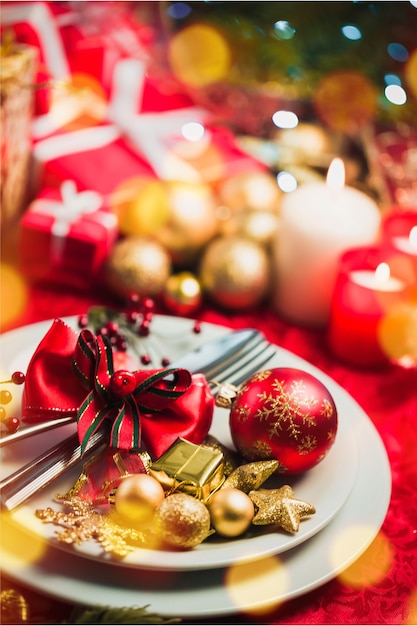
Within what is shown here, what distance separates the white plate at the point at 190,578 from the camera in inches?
22.8

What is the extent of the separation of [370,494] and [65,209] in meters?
0.72

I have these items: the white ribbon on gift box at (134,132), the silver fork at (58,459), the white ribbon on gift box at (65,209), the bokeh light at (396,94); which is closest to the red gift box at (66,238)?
the white ribbon on gift box at (65,209)

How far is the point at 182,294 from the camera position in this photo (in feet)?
3.70

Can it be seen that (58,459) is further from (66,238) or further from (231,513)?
(66,238)

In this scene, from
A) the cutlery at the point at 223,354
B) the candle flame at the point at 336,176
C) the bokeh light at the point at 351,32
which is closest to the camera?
the cutlery at the point at 223,354

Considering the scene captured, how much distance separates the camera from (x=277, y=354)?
902mm

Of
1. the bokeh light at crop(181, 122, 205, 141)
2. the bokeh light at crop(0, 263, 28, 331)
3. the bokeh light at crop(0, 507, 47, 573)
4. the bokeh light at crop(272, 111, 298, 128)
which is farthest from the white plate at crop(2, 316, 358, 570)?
the bokeh light at crop(272, 111, 298, 128)

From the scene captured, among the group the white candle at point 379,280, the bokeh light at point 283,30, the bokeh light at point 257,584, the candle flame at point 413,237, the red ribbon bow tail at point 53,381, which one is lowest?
the white candle at point 379,280

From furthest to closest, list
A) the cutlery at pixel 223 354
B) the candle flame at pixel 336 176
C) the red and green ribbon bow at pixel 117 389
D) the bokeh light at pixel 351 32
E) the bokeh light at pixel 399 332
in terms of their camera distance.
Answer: the bokeh light at pixel 351 32, the candle flame at pixel 336 176, the bokeh light at pixel 399 332, the cutlery at pixel 223 354, the red and green ribbon bow at pixel 117 389

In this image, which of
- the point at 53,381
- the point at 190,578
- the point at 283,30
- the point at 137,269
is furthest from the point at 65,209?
the point at 190,578

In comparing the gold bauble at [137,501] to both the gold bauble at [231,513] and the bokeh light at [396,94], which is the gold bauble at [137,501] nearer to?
the gold bauble at [231,513]

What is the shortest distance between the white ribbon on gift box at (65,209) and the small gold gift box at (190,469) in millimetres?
565

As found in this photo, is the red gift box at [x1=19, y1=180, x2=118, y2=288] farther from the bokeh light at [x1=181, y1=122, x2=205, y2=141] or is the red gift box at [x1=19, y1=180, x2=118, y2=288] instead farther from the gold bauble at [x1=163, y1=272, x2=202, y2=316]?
the bokeh light at [x1=181, y1=122, x2=205, y2=141]

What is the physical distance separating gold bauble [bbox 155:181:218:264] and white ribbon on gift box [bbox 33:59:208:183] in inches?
3.8
